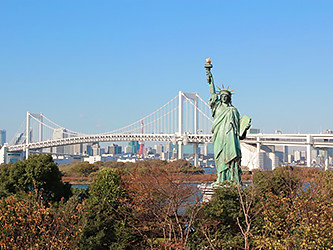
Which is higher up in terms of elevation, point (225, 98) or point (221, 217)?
point (225, 98)

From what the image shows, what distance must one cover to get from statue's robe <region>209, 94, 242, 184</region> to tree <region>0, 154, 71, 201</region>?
15.7 feet

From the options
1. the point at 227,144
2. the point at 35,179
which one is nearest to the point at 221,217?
the point at 227,144

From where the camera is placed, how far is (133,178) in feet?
35.3

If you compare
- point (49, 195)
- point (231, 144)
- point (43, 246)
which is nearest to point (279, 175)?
point (231, 144)

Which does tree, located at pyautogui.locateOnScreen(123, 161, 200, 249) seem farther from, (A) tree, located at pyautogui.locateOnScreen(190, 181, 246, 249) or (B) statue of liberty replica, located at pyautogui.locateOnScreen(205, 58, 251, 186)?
(B) statue of liberty replica, located at pyautogui.locateOnScreen(205, 58, 251, 186)

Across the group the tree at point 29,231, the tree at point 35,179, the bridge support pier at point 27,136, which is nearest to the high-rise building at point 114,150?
the bridge support pier at point 27,136

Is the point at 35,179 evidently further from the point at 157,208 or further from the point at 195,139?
the point at 195,139

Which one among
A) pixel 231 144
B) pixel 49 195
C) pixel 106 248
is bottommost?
pixel 106 248

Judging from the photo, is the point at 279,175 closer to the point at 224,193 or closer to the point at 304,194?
the point at 224,193

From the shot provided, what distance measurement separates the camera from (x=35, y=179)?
40.4ft

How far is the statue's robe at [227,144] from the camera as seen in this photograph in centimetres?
1079

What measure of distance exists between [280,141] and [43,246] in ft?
121

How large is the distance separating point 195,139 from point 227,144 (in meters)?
36.5

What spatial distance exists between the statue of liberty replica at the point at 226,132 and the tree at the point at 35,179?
4817 mm
